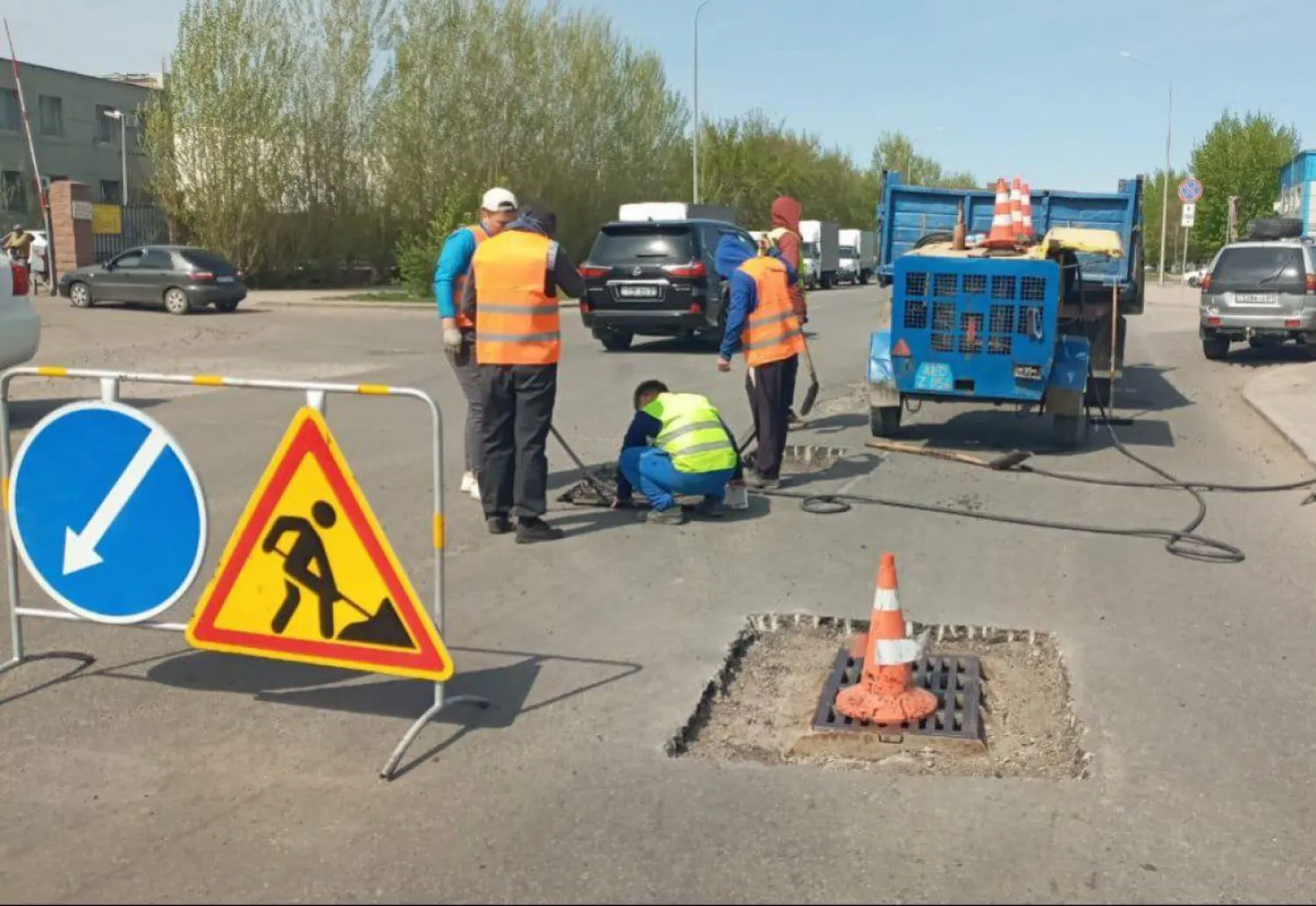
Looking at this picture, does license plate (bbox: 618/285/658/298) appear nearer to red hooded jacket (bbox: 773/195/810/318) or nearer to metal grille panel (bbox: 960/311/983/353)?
red hooded jacket (bbox: 773/195/810/318)

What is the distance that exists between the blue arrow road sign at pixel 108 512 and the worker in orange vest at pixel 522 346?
276 centimetres

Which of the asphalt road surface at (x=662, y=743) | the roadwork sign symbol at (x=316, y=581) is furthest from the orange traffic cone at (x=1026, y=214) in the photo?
the roadwork sign symbol at (x=316, y=581)

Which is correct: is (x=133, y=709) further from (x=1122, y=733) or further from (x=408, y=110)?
(x=408, y=110)

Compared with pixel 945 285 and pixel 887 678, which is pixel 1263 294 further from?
pixel 887 678

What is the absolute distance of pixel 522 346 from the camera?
7348 mm

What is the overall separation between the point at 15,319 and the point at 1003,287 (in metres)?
8.76

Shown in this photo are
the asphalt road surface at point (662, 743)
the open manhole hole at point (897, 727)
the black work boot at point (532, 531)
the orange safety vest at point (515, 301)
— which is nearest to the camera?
the asphalt road surface at point (662, 743)

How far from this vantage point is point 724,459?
26.2ft

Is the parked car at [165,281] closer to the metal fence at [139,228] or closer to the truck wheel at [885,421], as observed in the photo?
the metal fence at [139,228]

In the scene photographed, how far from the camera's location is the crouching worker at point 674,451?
311 inches

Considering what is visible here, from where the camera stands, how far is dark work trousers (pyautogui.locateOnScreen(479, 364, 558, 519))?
24.2ft

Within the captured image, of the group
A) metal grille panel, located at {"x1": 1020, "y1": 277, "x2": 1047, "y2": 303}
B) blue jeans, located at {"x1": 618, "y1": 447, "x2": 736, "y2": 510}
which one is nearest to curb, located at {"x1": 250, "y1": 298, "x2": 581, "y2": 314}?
metal grille panel, located at {"x1": 1020, "y1": 277, "x2": 1047, "y2": 303}

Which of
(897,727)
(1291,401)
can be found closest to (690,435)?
(897,727)

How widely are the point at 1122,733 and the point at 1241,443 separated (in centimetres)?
786
